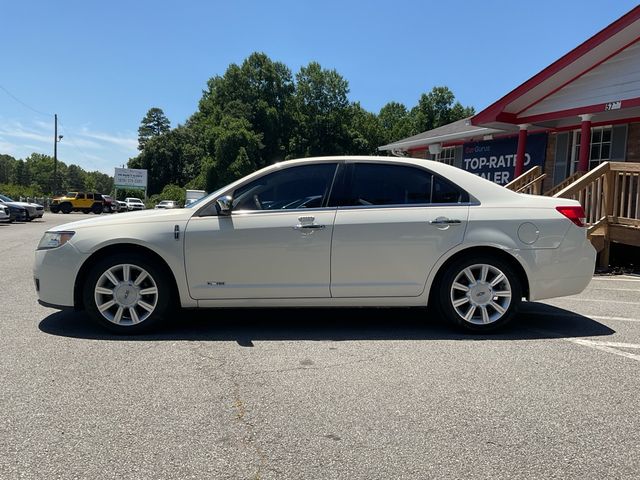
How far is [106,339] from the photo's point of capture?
4656 millimetres

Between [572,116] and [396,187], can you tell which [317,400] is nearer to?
[396,187]

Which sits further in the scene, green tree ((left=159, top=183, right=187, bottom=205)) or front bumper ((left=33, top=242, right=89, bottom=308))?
green tree ((left=159, top=183, right=187, bottom=205))

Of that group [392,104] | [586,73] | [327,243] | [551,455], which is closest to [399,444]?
[551,455]

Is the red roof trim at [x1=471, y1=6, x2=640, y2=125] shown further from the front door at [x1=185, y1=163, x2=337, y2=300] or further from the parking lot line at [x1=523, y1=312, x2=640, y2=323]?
the front door at [x1=185, y1=163, x2=337, y2=300]

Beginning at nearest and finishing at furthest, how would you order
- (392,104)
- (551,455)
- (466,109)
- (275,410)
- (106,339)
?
1. (551,455)
2. (275,410)
3. (106,339)
4. (466,109)
5. (392,104)

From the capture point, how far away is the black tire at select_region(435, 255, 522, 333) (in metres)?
4.86

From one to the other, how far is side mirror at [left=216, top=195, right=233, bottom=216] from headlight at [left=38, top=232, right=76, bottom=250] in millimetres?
1361

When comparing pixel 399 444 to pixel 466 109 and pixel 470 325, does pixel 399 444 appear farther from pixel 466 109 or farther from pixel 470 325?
pixel 466 109

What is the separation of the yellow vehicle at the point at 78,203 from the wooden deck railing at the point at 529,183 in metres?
38.2

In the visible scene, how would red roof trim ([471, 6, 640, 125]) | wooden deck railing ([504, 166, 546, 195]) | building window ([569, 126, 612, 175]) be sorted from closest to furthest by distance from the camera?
red roof trim ([471, 6, 640, 125]) < wooden deck railing ([504, 166, 546, 195]) < building window ([569, 126, 612, 175])

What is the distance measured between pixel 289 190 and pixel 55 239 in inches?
87.0

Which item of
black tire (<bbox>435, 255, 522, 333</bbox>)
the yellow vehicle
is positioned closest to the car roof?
black tire (<bbox>435, 255, 522, 333</bbox>)

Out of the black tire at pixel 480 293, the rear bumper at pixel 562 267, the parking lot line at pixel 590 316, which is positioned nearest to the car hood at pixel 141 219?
the black tire at pixel 480 293

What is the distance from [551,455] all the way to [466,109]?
185 feet
